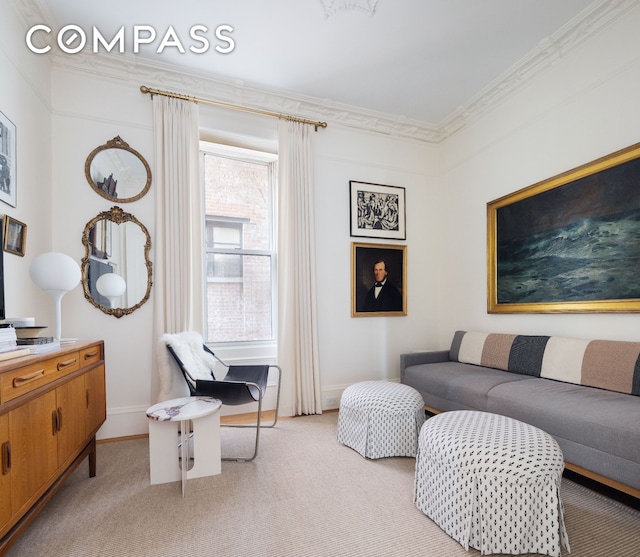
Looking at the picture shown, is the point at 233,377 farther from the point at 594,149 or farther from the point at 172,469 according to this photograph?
the point at 594,149

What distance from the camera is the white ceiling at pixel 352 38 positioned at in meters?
2.68

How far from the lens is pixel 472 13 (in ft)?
8.95

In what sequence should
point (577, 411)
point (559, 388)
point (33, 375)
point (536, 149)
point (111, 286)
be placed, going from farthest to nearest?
1. point (536, 149)
2. point (111, 286)
3. point (559, 388)
4. point (577, 411)
5. point (33, 375)

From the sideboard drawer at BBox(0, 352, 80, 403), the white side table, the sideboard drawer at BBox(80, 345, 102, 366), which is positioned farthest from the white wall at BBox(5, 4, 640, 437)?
the white side table

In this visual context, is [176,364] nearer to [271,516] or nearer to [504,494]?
[271,516]

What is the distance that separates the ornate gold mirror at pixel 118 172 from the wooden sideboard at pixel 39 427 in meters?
1.52

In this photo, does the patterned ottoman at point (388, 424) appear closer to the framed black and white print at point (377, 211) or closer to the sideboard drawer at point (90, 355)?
the sideboard drawer at point (90, 355)

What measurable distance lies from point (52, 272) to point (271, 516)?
2.08 metres

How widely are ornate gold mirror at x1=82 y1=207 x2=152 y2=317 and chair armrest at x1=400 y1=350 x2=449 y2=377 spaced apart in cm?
260

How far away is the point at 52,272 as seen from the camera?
2.36 meters

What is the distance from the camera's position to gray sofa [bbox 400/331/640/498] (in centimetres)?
192

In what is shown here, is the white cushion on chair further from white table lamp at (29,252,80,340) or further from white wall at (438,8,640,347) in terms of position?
white wall at (438,8,640,347)

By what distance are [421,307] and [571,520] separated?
273 centimetres

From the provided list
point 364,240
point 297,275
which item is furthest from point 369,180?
point 297,275
